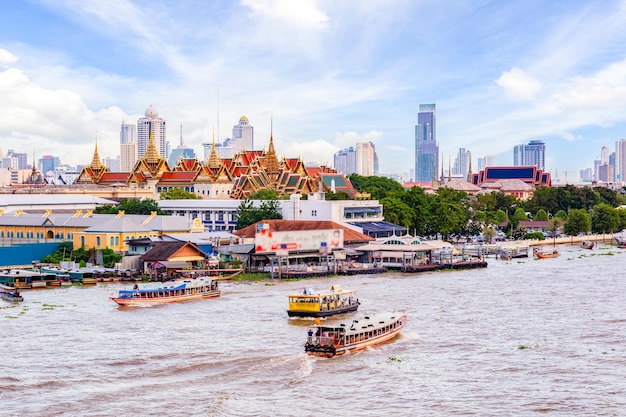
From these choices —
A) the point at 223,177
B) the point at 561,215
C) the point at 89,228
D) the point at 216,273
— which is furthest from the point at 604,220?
the point at 89,228

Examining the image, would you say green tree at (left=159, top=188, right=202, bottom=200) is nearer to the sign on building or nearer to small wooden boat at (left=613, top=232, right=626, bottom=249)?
the sign on building

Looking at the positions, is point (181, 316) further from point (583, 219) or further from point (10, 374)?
point (583, 219)

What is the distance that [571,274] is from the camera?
45250 mm

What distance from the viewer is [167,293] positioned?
33.6 meters

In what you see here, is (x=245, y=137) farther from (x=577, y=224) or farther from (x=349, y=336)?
(x=349, y=336)

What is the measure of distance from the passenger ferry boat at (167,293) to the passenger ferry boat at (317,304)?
16.7 feet

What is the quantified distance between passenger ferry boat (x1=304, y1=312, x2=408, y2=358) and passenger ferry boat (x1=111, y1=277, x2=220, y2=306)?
9163 mm

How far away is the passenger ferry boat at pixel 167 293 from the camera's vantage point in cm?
3250

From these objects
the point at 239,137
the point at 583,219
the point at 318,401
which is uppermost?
the point at 239,137

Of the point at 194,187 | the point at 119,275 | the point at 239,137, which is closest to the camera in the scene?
the point at 119,275

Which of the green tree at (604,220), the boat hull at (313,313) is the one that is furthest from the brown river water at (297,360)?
the green tree at (604,220)

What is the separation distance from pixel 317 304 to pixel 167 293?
6238mm

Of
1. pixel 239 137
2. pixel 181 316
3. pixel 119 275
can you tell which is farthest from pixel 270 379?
pixel 239 137

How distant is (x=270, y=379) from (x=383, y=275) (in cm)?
2290
